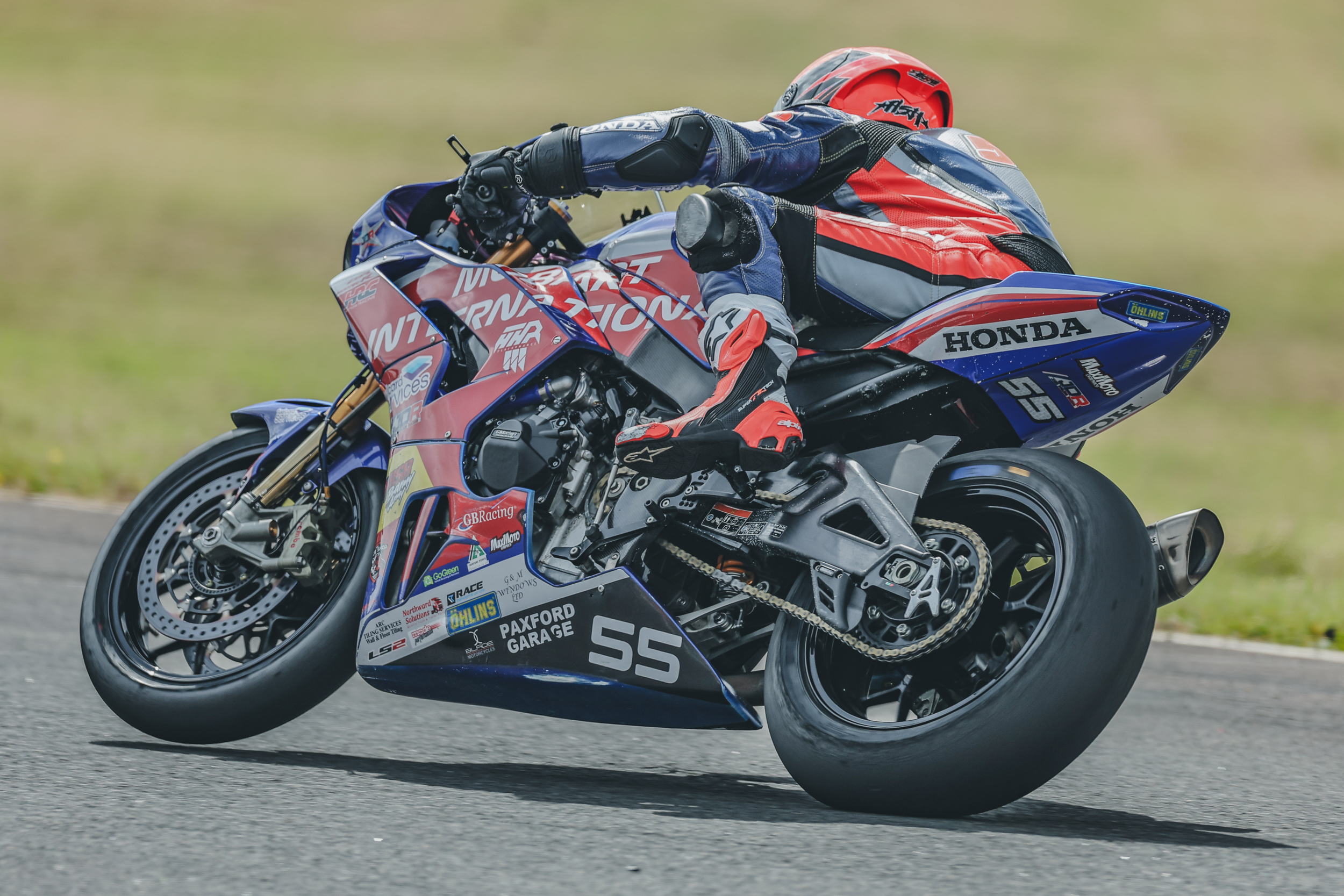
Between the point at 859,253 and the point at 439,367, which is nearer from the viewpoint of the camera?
the point at 859,253

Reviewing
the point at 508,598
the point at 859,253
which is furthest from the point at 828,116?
the point at 508,598

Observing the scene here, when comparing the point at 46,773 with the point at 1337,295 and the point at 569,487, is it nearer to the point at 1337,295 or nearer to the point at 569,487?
the point at 569,487

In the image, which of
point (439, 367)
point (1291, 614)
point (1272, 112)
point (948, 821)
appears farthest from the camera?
point (1272, 112)

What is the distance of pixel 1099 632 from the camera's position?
2850 millimetres

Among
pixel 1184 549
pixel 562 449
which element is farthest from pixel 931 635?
pixel 562 449

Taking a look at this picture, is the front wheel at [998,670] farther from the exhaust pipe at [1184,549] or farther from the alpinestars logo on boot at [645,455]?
the alpinestars logo on boot at [645,455]

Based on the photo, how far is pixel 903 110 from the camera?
389 centimetres

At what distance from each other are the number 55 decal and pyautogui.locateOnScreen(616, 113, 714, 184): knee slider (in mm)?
1062

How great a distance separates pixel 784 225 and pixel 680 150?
11.9 inches

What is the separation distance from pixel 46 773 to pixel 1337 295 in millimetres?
31397

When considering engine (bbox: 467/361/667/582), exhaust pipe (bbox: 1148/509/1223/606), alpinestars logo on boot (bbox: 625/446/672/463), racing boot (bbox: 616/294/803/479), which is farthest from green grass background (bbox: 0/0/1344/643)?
alpinestars logo on boot (bbox: 625/446/672/463)

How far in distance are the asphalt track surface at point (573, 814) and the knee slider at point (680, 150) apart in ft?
4.78

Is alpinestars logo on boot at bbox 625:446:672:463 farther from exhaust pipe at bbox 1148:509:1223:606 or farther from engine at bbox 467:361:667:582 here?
exhaust pipe at bbox 1148:509:1223:606

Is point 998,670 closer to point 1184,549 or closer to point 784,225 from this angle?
point 1184,549
